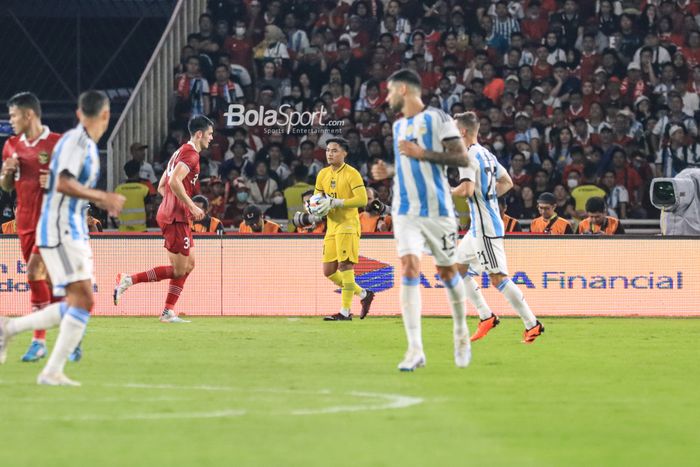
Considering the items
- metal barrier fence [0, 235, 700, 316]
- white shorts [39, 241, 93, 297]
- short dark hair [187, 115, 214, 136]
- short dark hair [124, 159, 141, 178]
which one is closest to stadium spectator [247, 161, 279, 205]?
short dark hair [124, 159, 141, 178]

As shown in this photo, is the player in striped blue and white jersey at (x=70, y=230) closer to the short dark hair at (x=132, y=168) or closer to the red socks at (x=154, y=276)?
the red socks at (x=154, y=276)

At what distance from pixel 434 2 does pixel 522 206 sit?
579 cm

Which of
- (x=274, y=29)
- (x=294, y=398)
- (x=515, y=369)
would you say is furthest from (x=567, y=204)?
(x=294, y=398)

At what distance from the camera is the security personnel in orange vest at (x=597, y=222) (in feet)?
62.0

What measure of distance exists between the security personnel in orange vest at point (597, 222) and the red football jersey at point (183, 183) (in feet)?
19.9

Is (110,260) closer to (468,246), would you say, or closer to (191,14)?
(468,246)

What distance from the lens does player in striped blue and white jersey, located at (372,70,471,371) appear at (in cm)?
1030

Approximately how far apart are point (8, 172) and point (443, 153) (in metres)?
3.48

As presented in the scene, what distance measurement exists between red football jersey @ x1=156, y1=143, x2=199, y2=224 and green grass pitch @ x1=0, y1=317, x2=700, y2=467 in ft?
7.97

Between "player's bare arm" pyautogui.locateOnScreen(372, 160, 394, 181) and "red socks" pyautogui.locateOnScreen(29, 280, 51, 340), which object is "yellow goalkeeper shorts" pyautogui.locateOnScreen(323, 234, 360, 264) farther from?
"player's bare arm" pyautogui.locateOnScreen(372, 160, 394, 181)

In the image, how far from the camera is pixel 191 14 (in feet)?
83.6

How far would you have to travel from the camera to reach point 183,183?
609 inches

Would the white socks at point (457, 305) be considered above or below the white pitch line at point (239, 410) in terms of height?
above

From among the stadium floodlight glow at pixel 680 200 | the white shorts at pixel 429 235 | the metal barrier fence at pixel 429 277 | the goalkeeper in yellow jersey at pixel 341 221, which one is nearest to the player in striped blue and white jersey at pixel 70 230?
the white shorts at pixel 429 235
